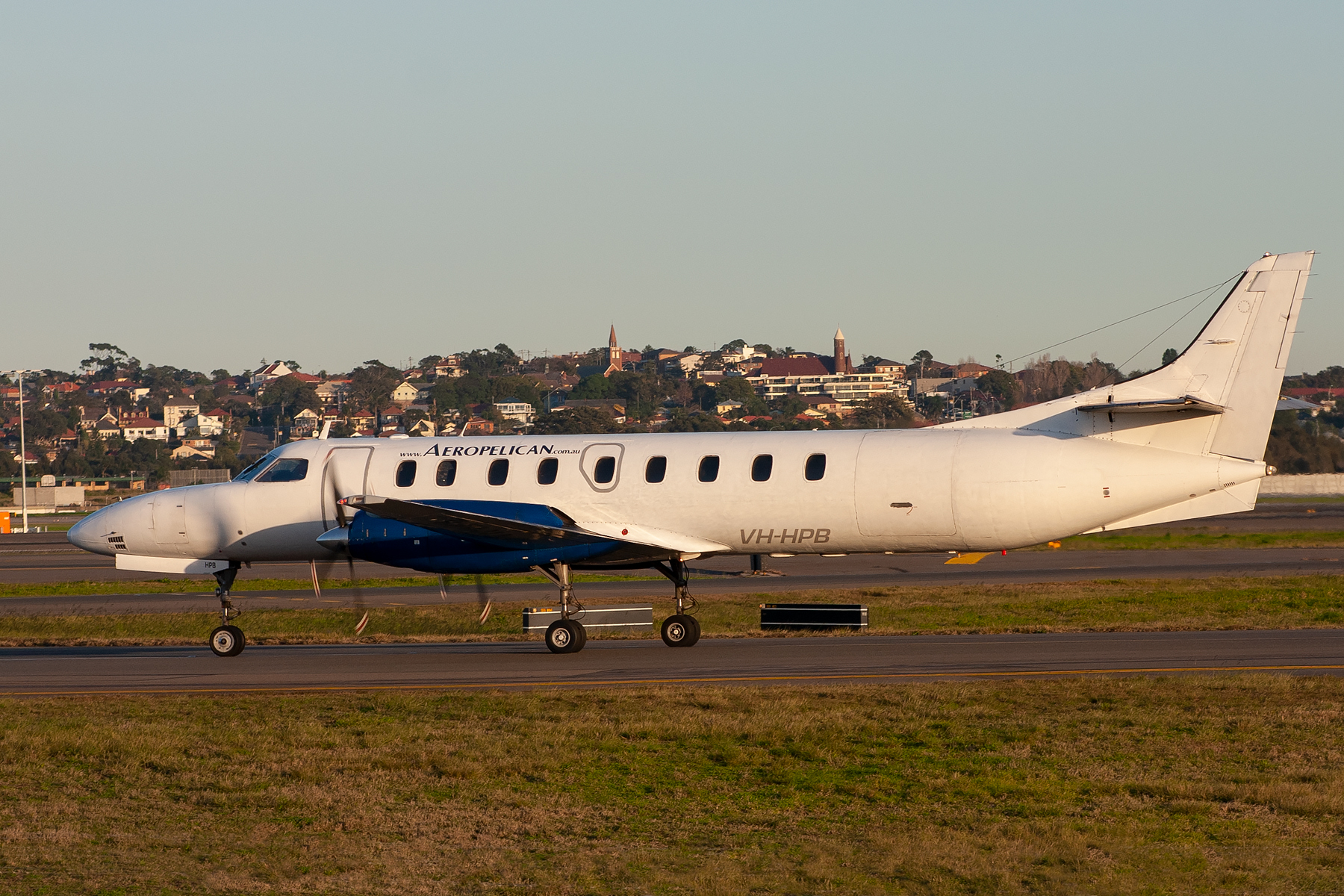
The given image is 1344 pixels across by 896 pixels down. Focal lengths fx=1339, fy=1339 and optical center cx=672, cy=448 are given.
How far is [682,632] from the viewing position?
24.8m

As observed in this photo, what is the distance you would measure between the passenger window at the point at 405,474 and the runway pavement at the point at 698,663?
322cm

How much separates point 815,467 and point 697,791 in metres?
10.9

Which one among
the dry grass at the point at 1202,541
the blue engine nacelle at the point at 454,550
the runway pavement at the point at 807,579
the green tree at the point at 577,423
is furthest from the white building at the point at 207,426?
the blue engine nacelle at the point at 454,550

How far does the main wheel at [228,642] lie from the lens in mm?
25172

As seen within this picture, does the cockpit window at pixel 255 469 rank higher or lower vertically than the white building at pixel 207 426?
lower

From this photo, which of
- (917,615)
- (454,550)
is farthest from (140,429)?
(454,550)

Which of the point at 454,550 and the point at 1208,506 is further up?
the point at 1208,506

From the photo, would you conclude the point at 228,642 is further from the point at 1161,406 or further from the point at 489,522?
the point at 1161,406

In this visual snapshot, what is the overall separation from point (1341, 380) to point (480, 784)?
17361 cm

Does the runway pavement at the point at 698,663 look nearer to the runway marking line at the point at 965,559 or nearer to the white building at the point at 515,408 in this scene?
the runway marking line at the point at 965,559

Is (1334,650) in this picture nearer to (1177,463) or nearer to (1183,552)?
(1177,463)

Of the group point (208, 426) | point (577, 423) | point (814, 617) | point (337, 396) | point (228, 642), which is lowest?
point (814, 617)

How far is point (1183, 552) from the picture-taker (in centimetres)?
4900

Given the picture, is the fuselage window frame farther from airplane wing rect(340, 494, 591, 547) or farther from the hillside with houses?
the hillside with houses
